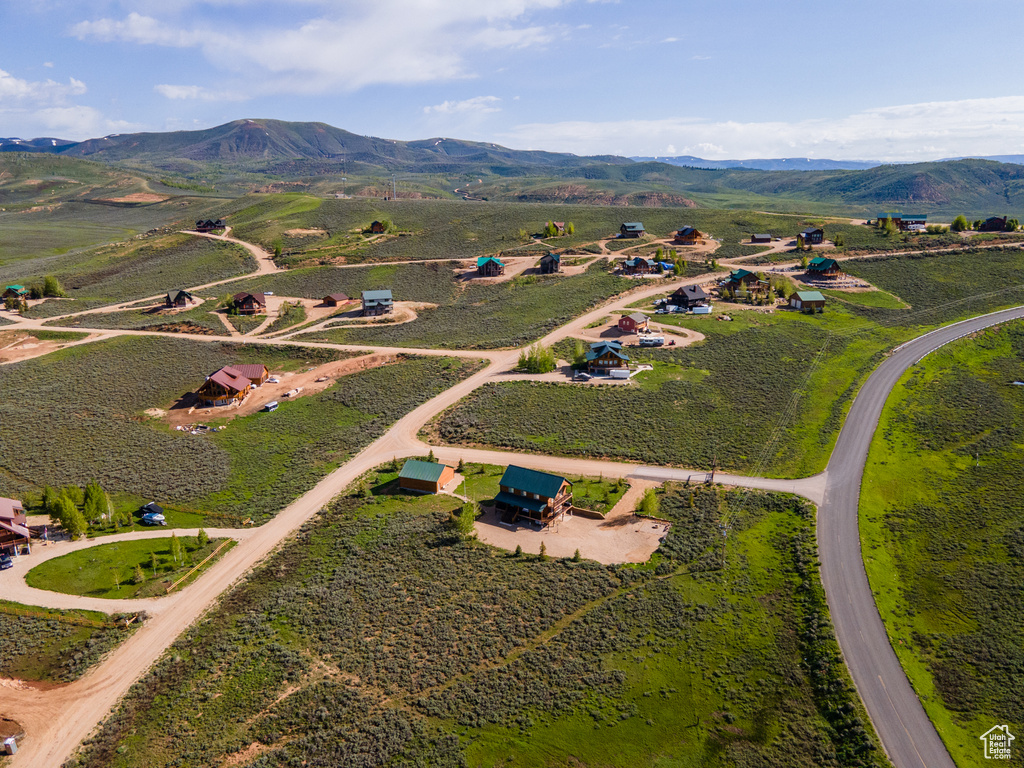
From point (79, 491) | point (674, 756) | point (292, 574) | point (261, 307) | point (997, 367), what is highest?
point (261, 307)

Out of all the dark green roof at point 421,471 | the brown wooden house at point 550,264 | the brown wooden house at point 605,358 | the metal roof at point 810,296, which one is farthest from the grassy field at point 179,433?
the metal roof at point 810,296

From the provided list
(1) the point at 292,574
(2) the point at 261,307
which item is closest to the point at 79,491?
(1) the point at 292,574

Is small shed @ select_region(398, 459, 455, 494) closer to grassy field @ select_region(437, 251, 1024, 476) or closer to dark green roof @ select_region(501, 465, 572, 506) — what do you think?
dark green roof @ select_region(501, 465, 572, 506)

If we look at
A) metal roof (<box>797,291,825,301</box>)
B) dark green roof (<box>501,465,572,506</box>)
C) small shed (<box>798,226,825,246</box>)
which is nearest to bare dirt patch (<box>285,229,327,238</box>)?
metal roof (<box>797,291,825,301</box>)

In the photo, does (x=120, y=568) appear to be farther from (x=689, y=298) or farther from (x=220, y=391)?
(x=689, y=298)

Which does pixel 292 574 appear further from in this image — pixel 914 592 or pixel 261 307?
pixel 261 307

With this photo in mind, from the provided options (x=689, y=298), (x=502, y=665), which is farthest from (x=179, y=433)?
(x=689, y=298)
